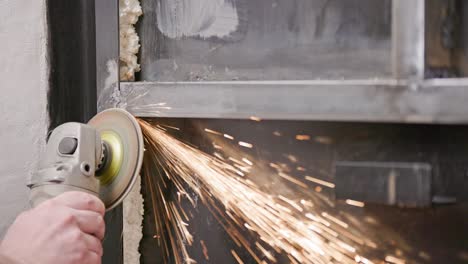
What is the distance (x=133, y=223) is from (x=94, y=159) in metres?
0.29

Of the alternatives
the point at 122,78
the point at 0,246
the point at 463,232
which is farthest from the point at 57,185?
the point at 463,232

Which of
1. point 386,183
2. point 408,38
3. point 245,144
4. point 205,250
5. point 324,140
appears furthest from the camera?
point 205,250

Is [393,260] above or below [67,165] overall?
below

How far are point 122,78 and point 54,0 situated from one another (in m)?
0.31

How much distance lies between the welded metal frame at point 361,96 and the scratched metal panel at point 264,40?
0.08 meters

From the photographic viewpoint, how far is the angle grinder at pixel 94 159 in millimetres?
1234

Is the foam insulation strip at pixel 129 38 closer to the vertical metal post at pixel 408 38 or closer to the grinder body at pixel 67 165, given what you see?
the grinder body at pixel 67 165

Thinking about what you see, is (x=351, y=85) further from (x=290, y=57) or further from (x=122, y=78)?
(x=122, y=78)

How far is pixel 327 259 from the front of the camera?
124 cm

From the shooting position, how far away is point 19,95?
149 cm

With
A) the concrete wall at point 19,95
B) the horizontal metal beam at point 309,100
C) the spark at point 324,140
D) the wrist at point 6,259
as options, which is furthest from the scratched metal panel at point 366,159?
the wrist at point 6,259

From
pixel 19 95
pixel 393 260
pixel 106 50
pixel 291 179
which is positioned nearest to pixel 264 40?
pixel 291 179

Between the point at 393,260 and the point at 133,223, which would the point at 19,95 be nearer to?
the point at 133,223

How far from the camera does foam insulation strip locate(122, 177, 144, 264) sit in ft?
4.89
